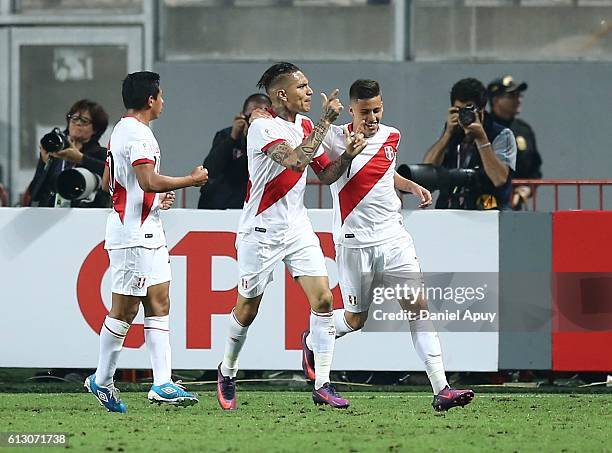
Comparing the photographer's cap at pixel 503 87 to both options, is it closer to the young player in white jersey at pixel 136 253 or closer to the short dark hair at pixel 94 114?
the short dark hair at pixel 94 114

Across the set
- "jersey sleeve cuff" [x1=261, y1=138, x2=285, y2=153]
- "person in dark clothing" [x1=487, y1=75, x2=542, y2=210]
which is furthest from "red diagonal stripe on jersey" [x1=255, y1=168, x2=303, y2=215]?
"person in dark clothing" [x1=487, y1=75, x2=542, y2=210]

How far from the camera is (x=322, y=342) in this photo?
10477 mm

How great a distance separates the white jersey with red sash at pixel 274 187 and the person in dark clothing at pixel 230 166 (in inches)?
99.6

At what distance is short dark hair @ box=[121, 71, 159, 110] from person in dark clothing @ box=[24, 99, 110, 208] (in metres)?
2.50

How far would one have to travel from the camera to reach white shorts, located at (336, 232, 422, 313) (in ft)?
34.7

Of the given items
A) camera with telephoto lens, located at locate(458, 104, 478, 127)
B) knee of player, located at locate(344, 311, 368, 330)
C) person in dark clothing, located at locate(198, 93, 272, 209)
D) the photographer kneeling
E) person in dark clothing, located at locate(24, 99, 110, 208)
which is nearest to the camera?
knee of player, located at locate(344, 311, 368, 330)

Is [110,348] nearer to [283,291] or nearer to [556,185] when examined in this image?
[283,291]

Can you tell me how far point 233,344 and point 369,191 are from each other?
1.32 m

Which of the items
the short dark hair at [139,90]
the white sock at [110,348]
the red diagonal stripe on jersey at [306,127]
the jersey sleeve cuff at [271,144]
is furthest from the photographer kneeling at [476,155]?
the white sock at [110,348]

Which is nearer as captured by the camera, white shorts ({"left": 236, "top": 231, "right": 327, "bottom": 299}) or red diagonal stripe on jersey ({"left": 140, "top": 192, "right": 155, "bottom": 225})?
red diagonal stripe on jersey ({"left": 140, "top": 192, "right": 155, "bottom": 225})

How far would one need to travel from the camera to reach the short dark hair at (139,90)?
10258 millimetres

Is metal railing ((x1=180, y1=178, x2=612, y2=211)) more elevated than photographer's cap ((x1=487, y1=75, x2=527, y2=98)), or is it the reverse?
photographer's cap ((x1=487, y1=75, x2=527, y2=98))

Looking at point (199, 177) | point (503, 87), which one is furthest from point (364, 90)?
point (503, 87)

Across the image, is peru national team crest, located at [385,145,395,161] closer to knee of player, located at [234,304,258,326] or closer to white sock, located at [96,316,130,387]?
knee of player, located at [234,304,258,326]
